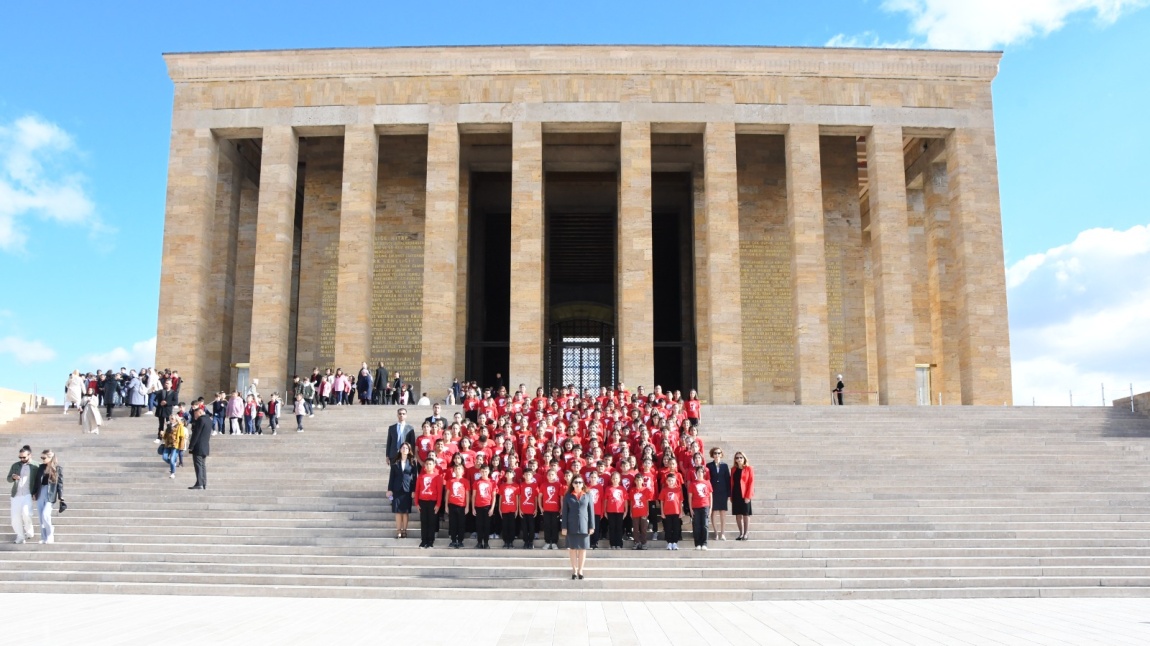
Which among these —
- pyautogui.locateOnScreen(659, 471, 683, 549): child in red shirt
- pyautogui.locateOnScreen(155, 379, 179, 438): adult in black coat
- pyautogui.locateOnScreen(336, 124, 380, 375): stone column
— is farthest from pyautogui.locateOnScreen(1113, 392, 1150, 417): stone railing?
pyautogui.locateOnScreen(155, 379, 179, 438): adult in black coat

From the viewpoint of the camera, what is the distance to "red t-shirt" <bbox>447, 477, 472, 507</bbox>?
38.7ft

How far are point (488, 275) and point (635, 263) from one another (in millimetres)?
8923

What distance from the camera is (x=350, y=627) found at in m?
8.18

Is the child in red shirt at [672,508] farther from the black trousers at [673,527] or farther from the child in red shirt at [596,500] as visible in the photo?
the child in red shirt at [596,500]

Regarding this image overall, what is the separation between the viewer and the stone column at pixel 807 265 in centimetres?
2591

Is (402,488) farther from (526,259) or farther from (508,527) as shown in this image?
(526,259)

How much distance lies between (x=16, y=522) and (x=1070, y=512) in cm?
1451

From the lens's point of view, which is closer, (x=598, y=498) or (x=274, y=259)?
(x=598, y=498)

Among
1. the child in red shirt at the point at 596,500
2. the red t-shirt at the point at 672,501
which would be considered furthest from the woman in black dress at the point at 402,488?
the red t-shirt at the point at 672,501

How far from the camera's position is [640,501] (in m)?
11.9

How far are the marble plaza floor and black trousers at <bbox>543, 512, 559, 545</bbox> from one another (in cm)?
197

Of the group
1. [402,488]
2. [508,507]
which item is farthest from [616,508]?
[402,488]

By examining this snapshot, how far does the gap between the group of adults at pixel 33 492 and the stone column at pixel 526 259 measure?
14.2 metres

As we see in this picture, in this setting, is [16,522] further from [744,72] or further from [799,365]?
[744,72]
